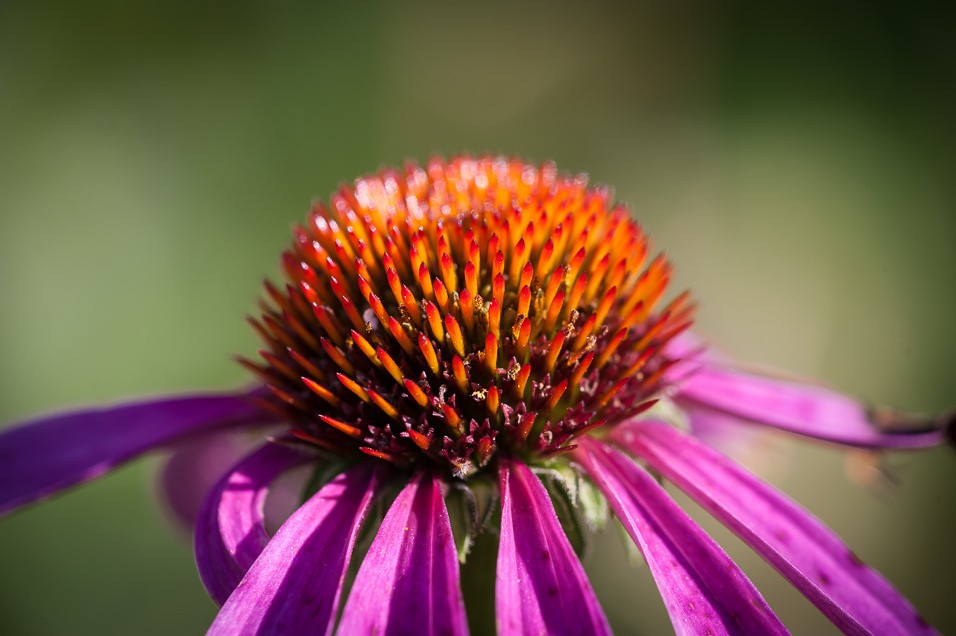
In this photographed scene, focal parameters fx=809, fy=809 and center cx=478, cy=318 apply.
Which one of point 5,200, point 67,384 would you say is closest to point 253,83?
point 5,200

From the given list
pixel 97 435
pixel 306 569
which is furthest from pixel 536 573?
pixel 97 435

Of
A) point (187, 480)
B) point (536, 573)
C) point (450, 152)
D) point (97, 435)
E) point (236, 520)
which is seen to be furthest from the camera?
point (450, 152)

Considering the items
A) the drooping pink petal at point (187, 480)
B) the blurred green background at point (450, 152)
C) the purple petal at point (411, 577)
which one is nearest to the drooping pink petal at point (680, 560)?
the purple petal at point (411, 577)

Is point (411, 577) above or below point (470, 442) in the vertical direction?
below

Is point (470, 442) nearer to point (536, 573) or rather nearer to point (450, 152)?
point (536, 573)

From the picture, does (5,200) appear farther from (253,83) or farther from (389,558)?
(389,558)

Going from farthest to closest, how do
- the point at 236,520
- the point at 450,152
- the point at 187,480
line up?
the point at 450,152
the point at 187,480
the point at 236,520

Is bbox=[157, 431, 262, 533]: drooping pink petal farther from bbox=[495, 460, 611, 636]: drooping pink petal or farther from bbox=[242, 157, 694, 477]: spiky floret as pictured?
bbox=[495, 460, 611, 636]: drooping pink petal
